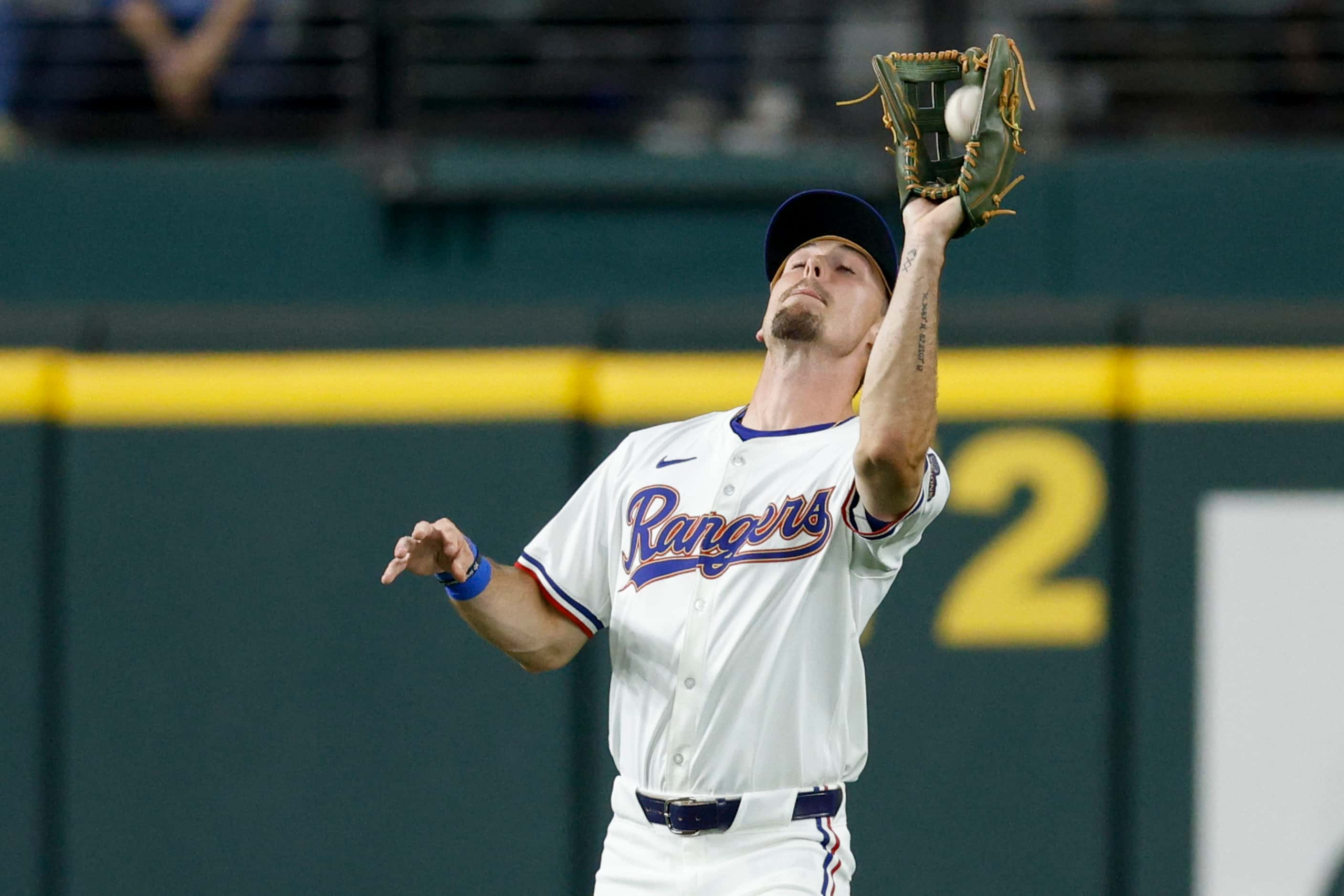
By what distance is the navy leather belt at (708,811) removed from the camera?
256cm

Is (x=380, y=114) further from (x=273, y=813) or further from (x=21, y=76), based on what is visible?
(x=273, y=813)

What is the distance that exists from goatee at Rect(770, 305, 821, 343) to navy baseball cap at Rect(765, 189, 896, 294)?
0.21 metres

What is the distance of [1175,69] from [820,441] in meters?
2.75

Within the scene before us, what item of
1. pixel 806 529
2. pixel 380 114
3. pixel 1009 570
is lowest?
pixel 1009 570

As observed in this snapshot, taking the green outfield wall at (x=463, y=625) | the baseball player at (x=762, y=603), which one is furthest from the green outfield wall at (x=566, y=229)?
the baseball player at (x=762, y=603)

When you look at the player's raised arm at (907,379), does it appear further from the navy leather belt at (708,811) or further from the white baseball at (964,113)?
the navy leather belt at (708,811)

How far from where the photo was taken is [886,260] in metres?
2.81

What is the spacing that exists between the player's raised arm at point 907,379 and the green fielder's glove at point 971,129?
0.05 meters

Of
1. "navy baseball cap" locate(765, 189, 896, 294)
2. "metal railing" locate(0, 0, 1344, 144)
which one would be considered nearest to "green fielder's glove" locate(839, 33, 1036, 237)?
"navy baseball cap" locate(765, 189, 896, 294)

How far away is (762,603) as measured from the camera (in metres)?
2.59

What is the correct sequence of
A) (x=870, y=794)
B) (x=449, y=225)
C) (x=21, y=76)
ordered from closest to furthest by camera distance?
(x=870, y=794)
(x=449, y=225)
(x=21, y=76)

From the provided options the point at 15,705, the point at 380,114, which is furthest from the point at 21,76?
the point at 15,705

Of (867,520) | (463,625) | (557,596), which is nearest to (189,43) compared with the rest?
(463,625)

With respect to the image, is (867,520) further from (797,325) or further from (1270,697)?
(1270,697)
